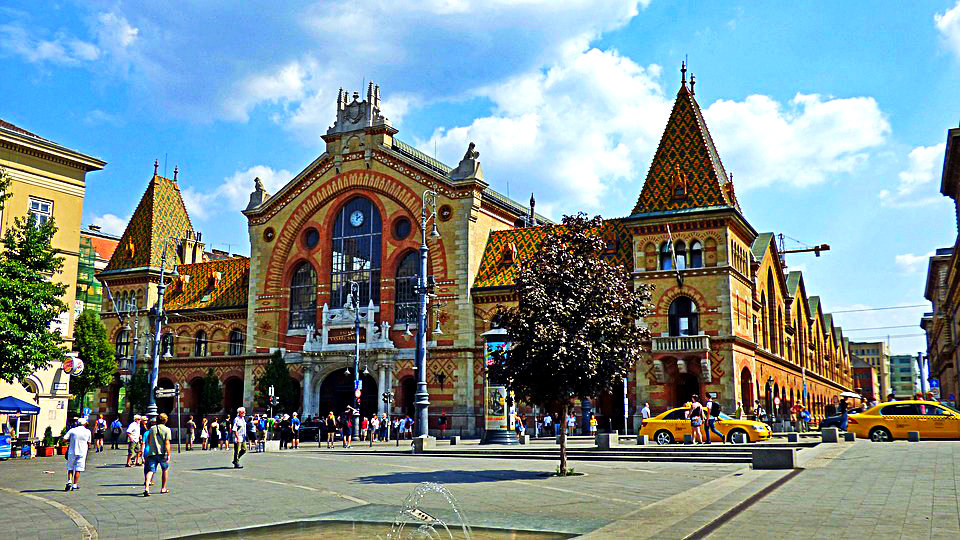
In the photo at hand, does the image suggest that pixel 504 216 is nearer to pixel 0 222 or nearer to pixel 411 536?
pixel 0 222

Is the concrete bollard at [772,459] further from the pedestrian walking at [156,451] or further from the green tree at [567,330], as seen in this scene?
the pedestrian walking at [156,451]

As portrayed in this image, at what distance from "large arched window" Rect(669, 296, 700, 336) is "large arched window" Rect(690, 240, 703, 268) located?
1.94m

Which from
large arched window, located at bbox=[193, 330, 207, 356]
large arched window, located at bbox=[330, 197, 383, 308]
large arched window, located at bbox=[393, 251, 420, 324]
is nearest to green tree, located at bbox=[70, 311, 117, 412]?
large arched window, located at bbox=[193, 330, 207, 356]

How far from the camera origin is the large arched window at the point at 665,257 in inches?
1901

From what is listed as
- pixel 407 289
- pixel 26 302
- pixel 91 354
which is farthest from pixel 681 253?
pixel 91 354

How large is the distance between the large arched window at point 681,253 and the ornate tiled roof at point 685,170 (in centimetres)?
209

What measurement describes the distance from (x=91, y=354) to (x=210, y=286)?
998 centimetres

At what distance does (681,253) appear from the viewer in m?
48.2

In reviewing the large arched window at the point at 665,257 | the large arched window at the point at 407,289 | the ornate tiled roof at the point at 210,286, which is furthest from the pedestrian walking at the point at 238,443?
the ornate tiled roof at the point at 210,286

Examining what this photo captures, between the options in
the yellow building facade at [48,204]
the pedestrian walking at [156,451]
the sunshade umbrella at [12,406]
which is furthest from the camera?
the yellow building facade at [48,204]

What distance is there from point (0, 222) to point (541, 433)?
98.5 feet

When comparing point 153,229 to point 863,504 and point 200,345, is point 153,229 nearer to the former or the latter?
point 200,345

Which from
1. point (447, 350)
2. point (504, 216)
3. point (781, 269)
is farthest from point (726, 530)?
point (781, 269)

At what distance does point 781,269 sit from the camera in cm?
6456
